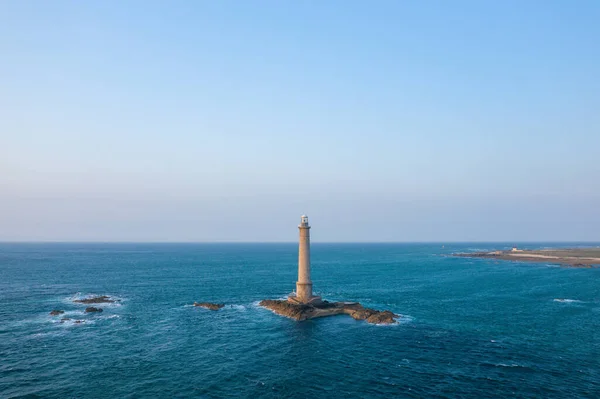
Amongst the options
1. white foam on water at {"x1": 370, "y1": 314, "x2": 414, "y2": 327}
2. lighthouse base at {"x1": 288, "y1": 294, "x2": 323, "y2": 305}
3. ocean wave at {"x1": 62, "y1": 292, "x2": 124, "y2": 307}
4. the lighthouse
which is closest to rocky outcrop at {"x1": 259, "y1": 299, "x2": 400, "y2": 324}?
lighthouse base at {"x1": 288, "y1": 294, "x2": 323, "y2": 305}

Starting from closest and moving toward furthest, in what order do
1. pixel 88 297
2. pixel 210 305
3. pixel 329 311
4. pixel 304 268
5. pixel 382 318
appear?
1. pixel 382 318
2. pixel 329 311
3. pixel 304 268
4. pixel 210 305
5. pixel 88 297

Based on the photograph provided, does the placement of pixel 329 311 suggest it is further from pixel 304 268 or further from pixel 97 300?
pixel 97 300

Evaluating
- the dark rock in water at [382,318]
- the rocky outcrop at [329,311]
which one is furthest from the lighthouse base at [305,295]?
the dark rock in water at [382,318]

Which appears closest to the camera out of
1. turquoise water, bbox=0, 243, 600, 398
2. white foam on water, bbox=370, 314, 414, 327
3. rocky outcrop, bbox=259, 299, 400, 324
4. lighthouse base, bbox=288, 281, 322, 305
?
turquoise water, bbox=0, 243, 600, 398

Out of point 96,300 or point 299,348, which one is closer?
point 299,348

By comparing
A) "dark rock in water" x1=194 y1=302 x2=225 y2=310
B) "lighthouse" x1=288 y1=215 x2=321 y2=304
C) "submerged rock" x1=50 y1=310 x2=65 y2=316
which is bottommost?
"dark rock in water" x1=194 y1=302 x2=225 y2=310

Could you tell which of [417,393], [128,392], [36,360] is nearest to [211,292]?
[36,360]

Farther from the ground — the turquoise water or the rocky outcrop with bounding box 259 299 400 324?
the rocky outcrop with bounding box 259 299 400 324

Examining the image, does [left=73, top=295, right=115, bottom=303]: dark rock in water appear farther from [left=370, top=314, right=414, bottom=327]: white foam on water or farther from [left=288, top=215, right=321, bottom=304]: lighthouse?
[left=370, top=314, right=414, bottom=327]: white foam on water

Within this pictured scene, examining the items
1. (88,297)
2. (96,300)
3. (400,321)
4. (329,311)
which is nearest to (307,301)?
(329,311)

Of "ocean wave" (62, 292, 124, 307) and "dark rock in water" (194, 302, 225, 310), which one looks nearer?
"dark rock in water" (194, 302, 225, 310)
